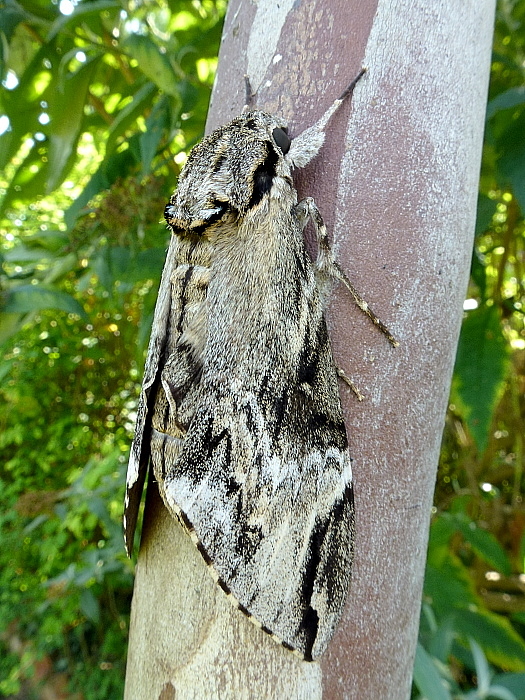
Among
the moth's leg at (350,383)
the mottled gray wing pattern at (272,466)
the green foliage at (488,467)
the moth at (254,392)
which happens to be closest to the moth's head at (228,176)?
the moth at (254,392)

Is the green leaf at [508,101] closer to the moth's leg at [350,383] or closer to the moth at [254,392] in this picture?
the moth at [254,392]

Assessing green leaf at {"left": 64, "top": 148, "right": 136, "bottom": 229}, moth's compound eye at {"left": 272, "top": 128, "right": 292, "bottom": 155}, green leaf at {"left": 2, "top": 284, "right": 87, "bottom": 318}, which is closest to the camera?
moth's compound eye at {"left": 272, "top": 128, "right": 292, "bottom": 155}

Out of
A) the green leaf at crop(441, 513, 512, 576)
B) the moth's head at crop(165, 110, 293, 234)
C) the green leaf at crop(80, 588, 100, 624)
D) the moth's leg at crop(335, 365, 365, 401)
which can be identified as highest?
the moth's head at crop(165, 110, 293, 234)

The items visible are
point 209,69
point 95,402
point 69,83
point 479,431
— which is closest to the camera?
Result: point 69,83

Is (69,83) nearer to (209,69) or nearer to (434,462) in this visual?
(209,69)

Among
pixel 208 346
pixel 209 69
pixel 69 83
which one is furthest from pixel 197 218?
pixel 209 69

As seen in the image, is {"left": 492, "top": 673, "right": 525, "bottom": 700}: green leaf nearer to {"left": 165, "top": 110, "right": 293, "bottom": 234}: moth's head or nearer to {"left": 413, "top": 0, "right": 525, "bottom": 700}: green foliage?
{"left": 413, "top": 0, "right": 525, "bottom": 700}: green foliage

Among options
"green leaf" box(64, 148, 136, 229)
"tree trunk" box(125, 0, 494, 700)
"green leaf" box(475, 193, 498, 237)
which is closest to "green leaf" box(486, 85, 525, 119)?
"green leaf" box(475, 193, 498, 237)
